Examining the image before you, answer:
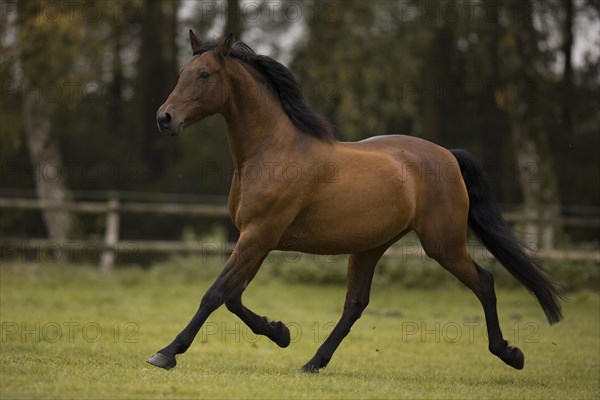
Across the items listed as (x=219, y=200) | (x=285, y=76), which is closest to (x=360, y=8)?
(x=219, y=200)

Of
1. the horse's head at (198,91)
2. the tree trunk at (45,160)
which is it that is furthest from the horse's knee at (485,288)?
the tree trunk at (45,160)

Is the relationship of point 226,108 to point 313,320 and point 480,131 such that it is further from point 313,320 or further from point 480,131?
point 480,131

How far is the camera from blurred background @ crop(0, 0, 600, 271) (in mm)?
15664

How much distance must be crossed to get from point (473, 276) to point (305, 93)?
11.5 meters

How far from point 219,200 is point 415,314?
26.3 feet

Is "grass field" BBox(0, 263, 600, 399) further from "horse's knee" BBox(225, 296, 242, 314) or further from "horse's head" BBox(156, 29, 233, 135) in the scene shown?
"horse's head" BBox(156, 29, 233, 135)

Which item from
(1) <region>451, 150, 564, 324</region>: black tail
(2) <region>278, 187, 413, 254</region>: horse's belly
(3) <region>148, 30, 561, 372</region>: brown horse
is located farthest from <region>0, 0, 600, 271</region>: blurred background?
(2) <region>278, 187, 413, 254</region>: horse's belly

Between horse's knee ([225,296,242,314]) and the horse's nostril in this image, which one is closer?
the horse's nostril

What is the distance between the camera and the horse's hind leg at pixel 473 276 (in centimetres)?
695

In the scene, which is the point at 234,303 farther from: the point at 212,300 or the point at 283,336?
the point at 283,336

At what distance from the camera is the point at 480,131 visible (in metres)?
21.3

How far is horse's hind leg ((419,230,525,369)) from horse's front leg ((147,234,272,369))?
152 cm

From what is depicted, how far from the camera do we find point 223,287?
6.11 meters

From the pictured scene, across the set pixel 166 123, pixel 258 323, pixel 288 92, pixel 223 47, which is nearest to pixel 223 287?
pixel 258 323
